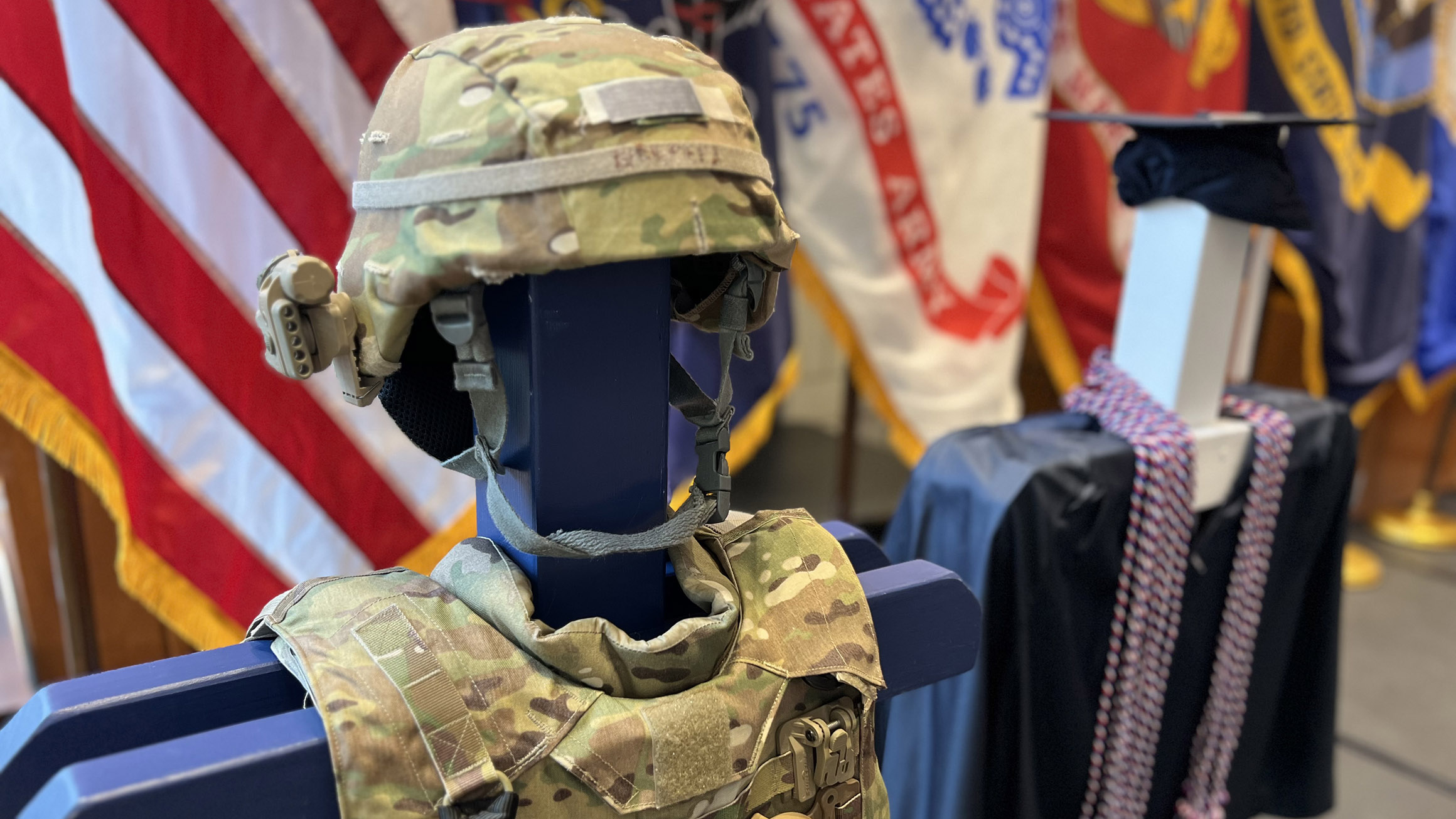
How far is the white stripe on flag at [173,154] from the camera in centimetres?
117

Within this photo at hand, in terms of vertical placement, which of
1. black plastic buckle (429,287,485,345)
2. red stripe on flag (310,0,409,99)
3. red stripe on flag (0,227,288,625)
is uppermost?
red stripe on flag (310,0,409,99)

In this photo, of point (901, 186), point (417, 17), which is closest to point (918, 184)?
point (901, 186)

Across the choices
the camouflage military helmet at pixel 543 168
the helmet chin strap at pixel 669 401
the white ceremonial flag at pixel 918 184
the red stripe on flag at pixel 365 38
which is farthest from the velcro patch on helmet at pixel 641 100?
the white ceremonial flag at pixel 918 184

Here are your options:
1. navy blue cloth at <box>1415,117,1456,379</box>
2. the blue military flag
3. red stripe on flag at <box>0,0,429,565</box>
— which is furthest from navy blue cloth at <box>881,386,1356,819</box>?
navy blue cloth at <box>1415,117,1456,379</box>

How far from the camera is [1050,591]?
1095mm

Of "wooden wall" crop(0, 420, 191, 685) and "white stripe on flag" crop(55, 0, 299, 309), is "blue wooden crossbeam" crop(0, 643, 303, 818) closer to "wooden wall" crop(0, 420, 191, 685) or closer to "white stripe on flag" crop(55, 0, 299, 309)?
"white stripe on flag" crop(55, 0, 299, 309)

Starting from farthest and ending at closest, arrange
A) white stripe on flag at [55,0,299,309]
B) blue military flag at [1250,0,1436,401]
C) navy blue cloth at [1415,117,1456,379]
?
navy blue cloth at [1415,117,1456,379] < blue military flag at [1250,0,1436,401] < white stripe on flag at [55,0,299,309]

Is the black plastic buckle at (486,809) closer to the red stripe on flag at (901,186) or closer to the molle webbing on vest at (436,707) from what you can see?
the molle webbing on vest at (436,707)

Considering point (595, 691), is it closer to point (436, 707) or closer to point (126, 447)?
point (436, 707)

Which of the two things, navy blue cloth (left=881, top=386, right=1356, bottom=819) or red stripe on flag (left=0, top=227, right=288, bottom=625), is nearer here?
navy blue cloth (left=881, top=386, right=1356, bottom=819)

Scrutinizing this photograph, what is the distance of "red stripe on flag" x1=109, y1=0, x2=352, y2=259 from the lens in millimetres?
1196

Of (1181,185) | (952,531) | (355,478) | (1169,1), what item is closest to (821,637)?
(952,531)

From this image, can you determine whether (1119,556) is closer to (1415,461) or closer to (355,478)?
(355,478)

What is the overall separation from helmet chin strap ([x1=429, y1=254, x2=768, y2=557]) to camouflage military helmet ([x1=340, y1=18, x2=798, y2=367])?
0.03 metres
